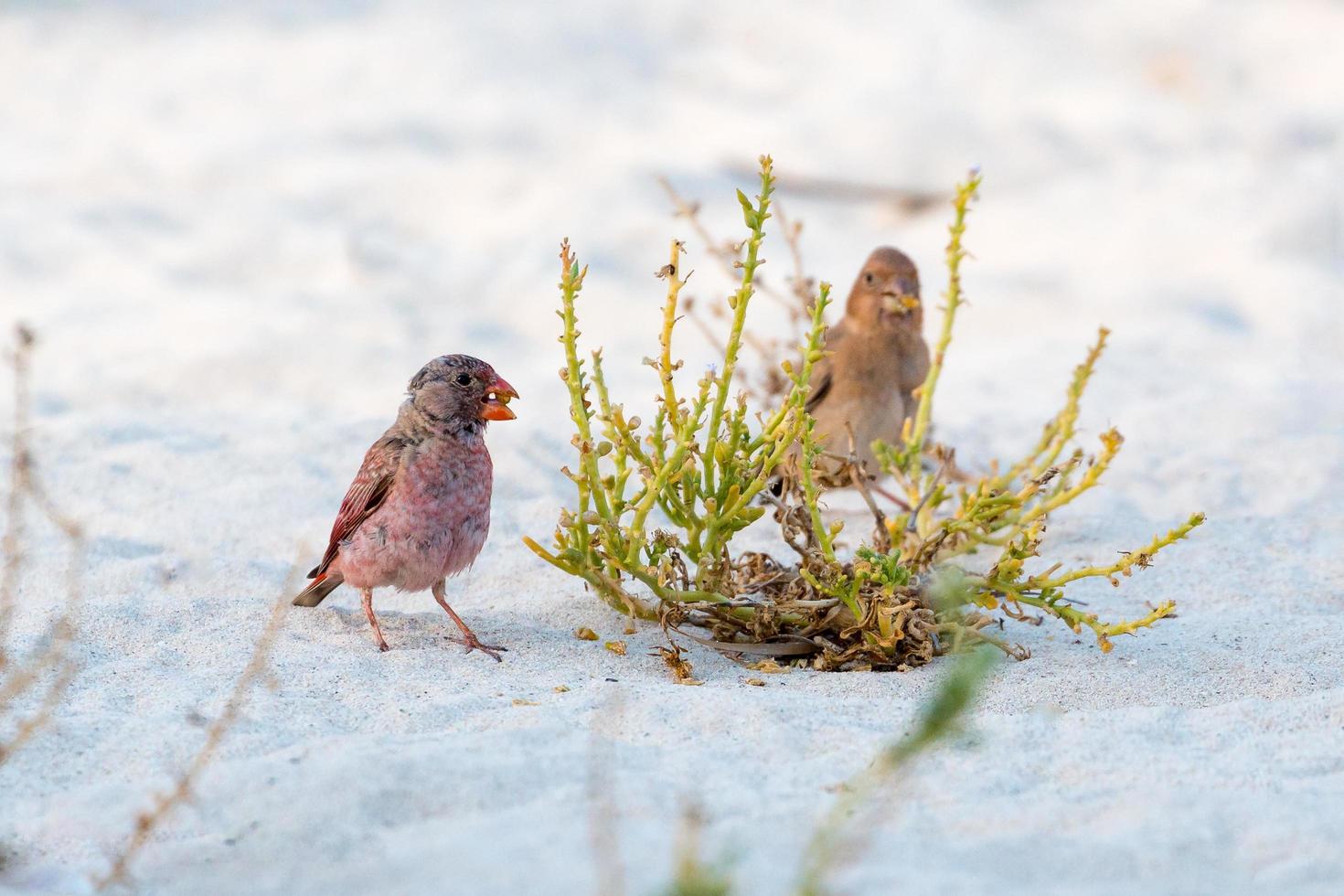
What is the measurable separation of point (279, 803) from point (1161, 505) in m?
4.07

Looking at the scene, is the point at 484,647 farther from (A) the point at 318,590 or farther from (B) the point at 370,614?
(A) the point at 318,590

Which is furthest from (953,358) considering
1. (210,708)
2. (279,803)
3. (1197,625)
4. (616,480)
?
(279,803)

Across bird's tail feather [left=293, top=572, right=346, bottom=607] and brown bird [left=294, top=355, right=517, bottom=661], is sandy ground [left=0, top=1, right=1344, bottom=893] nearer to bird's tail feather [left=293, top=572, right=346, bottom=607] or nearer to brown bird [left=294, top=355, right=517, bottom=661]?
bird's tail feather [left=293, top=572, right=346, bottom=607]

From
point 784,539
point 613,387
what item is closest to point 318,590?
point 784,539

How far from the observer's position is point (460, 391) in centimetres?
432

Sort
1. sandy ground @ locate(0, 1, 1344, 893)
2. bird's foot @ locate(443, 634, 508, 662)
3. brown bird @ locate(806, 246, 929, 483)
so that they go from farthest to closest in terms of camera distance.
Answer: brown bird @ locate(806, 246, 929, 483)
bird's foot @ locate(443, 634, 508, 662)
sandy ground @ locate(0, 1, 1344, 893)

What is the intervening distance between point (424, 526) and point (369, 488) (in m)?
0.25

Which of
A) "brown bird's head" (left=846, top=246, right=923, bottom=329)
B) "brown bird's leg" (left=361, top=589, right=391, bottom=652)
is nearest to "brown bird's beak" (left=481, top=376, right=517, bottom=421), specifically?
"brown bird's leg" (left=361, top=589, right=391, bottom=652)

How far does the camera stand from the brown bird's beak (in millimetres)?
4344

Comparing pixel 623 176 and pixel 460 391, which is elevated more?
pixel 623 176

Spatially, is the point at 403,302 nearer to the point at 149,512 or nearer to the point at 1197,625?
the point at 149,512

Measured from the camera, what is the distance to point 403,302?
28.4ft

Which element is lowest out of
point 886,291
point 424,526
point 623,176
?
point 424,526

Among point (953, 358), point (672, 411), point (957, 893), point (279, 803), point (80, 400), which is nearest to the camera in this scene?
point (957, 893)
